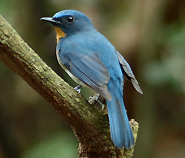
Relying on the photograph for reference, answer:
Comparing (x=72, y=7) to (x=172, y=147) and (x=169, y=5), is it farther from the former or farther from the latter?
(x=172, y=147)

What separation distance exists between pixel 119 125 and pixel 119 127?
17 millimetres

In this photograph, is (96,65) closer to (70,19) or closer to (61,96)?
(61,96)

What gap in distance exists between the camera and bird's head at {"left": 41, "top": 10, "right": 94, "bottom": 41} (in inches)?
124

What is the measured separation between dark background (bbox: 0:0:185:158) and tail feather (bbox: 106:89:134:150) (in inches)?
64.7

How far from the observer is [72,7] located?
184 inches

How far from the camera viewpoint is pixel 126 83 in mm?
4633

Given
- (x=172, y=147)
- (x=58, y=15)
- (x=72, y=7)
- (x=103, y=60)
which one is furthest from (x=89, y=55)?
(x=172, y=147)

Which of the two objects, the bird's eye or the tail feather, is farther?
the bird's eye

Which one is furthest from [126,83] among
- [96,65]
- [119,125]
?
[119,125]

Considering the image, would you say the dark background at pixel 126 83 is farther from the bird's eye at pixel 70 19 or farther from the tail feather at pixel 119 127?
the tail feather at pixel 119 127

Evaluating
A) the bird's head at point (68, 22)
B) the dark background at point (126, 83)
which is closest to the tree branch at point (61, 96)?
the bird's head at point (68, 22)

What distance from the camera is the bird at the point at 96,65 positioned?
8.10 ft

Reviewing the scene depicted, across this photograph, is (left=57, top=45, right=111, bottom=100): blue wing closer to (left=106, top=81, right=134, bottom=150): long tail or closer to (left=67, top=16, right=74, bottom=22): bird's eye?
(left=106, top=81, right=134, bottom=150): long tail

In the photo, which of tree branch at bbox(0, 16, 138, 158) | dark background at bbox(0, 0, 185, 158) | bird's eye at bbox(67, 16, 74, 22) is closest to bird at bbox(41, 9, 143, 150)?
bird's eye at bbox(67, 16, 74, 22)
